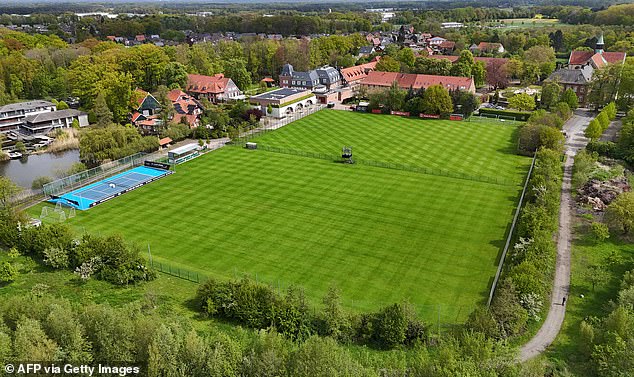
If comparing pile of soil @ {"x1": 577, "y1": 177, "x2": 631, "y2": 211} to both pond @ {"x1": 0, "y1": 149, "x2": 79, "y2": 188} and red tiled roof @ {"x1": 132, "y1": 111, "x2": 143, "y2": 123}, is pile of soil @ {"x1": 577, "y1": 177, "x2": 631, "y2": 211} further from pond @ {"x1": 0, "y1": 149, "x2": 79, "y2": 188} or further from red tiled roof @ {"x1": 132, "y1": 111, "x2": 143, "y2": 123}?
red tiled roof @ {"x1": 132, "y1": 111, "x2": 143, "y2": 123}

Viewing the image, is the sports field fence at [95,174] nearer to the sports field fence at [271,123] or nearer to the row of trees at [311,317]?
the sports field fence at [271,123]

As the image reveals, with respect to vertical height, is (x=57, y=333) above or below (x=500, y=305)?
above

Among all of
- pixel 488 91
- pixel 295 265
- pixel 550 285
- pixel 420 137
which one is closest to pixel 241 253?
pixel 295 265

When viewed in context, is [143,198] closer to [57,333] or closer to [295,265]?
[295,265]

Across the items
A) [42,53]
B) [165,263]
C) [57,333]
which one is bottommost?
[165,263]

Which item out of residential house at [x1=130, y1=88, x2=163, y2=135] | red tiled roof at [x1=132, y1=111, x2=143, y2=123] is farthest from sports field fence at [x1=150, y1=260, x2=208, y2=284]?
red tiled roof at [x1=132, y1=111, x2=143, y2=123]

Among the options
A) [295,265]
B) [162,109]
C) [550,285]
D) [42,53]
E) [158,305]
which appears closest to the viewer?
[158,305]
